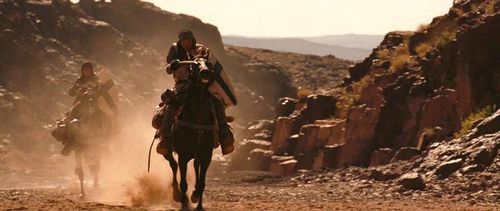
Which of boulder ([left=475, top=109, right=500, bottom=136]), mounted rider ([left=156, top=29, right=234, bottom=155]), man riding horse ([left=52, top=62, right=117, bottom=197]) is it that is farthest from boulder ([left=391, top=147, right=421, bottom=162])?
mounted rider ([left=156, top=29, right=234, bottom=155])

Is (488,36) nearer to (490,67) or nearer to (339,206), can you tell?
(490,67)

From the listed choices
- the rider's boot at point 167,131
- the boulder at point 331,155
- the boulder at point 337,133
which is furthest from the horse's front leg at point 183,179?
the boulder at point 337,133

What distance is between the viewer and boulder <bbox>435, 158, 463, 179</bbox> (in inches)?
851

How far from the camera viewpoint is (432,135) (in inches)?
1035

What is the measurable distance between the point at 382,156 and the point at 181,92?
14.8 meters

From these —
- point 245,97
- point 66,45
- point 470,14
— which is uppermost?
point 470,14

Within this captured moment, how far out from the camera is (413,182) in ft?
67.0

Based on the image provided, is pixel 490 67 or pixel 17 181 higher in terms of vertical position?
pixel 490 67

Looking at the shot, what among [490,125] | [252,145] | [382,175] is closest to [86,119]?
[382,175]

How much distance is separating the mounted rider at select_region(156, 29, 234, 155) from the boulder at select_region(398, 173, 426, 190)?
6.68 m

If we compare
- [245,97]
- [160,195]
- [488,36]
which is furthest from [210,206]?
[245,97]

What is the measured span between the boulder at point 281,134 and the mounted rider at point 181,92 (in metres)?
22.2

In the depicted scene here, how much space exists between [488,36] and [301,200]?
1124cm

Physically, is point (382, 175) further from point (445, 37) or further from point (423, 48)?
point (423, 48)
